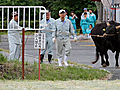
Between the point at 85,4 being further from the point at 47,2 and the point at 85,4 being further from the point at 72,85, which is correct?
the point at 72,85

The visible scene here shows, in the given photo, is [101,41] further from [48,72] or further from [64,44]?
[48,72]

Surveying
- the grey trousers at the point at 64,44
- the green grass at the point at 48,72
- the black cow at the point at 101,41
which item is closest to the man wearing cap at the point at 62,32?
the grey trousers at the point at 64,44

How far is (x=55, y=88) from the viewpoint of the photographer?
11070 mm

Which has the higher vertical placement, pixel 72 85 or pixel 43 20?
pixel 43 20

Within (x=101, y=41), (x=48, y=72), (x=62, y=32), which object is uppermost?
(x=62, y=32)

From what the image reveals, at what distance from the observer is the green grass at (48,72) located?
571 inches

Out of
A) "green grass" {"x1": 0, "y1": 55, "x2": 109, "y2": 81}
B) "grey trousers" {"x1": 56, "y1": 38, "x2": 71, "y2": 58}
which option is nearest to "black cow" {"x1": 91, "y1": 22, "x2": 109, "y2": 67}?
"grey trousers" {"x1": 56, "y1": 38, "x2": 71, "y2": 58}

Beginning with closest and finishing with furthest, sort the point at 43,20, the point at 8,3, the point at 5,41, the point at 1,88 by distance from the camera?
the point at 1,88, the point at 43,20, the point at 5,41, the point at 8,3

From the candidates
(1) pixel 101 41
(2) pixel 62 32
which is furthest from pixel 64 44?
(1) pixel 101 41

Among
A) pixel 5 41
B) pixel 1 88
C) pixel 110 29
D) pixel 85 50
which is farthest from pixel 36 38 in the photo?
pixel 5 41

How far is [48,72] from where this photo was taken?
50.3ft

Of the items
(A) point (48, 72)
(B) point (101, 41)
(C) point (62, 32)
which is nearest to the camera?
(A) point (48, 72)

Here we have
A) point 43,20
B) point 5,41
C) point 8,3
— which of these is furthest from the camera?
point 8,3

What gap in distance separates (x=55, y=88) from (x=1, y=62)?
4850 millimetres
